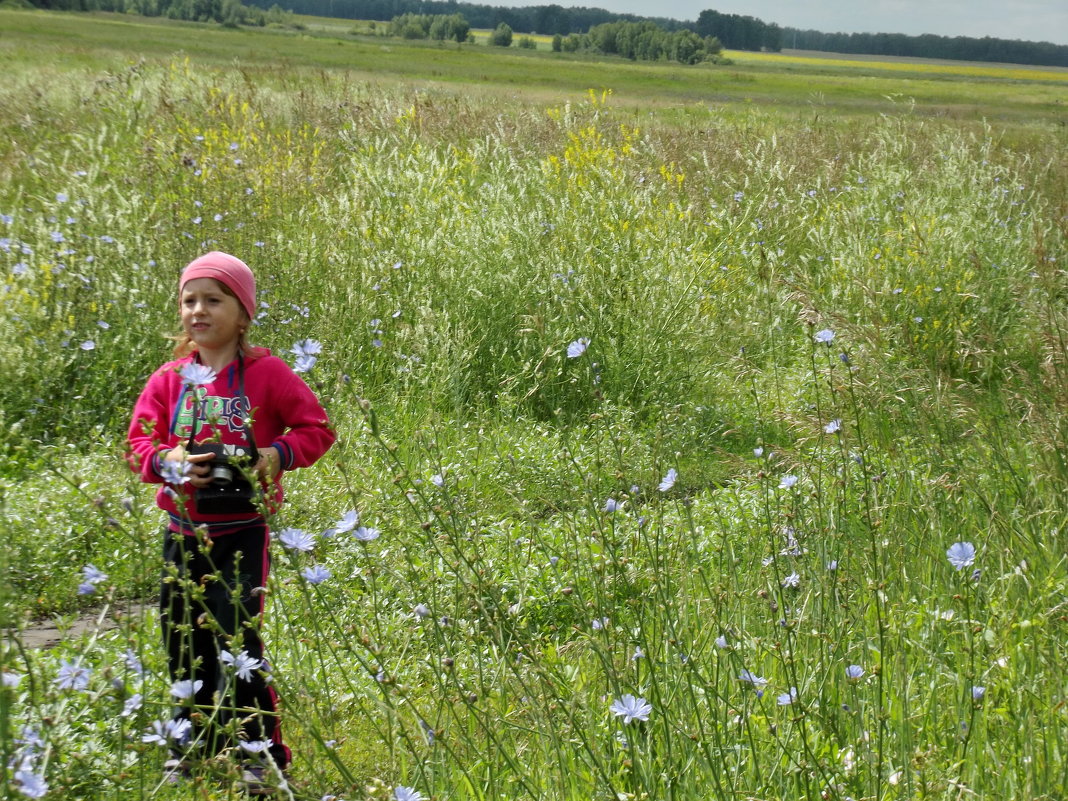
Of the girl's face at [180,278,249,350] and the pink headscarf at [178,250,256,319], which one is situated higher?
the pink headscarf at [178,250,256,319]

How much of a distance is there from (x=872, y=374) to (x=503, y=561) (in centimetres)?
190

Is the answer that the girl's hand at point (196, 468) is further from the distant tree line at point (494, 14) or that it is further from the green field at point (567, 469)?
the distant tree line at point (494, 14)

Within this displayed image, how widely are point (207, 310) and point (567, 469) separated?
4.38ft

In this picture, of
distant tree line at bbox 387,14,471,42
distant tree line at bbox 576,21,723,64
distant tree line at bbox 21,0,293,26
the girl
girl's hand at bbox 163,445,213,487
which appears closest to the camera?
girl's hand at bbox 163,445,213,487

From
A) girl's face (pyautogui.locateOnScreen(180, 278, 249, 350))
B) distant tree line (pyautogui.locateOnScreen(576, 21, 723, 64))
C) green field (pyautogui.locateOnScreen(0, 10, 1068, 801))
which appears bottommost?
green field (pyautogui.locateOnScreen(0, 10, 1068, 801))

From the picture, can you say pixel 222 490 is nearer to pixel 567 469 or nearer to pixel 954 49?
pixel 567 469

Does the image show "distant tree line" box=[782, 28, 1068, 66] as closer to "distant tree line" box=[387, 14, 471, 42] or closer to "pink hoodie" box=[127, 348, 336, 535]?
"distant tree line" box=[387, 14, 471, 42]

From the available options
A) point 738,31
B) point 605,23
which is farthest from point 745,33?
point 605,23

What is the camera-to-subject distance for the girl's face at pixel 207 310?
2756mm

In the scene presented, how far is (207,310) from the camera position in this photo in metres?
2.75

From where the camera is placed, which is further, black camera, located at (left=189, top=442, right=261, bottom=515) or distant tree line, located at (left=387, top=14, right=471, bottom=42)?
distant tree line, located at (left=387, top=14, right=471, bottom=42)

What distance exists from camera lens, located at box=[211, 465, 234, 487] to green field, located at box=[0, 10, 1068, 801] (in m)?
0.43

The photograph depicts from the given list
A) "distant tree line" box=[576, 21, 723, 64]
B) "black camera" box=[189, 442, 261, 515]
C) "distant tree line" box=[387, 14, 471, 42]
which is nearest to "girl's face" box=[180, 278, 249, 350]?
"black camera" box=[189, 442, 261, 515]

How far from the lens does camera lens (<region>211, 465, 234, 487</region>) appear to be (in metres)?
2.42
